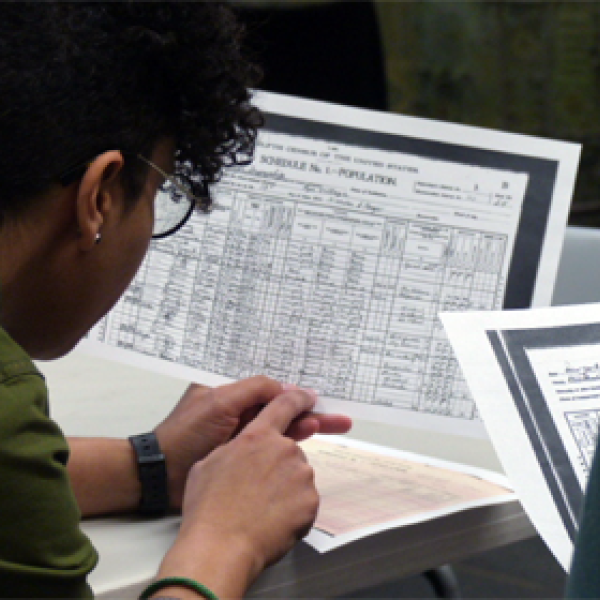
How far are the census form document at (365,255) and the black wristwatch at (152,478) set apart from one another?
94 mm

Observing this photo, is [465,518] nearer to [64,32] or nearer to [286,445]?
[286,445]

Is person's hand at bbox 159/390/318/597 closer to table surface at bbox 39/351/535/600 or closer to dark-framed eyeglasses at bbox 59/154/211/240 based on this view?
table surface at bbox 39/351/535/600

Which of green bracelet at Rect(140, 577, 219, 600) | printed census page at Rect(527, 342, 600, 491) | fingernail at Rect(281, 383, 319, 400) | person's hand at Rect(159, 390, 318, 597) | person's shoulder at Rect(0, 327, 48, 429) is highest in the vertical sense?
printed census page at Rect(527, 342, 600, 491)

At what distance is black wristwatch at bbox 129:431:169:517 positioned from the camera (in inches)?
34.4

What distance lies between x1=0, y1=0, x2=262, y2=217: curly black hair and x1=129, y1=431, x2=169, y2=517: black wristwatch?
0.25 meters

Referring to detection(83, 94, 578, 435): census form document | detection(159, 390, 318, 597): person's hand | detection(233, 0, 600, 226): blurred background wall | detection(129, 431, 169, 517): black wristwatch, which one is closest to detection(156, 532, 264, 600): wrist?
detection(159, 390, 318, 597): person's hand

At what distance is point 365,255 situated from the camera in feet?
3.10

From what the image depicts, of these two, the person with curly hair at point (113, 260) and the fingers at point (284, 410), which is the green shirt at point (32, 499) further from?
the fingers at point (284, 410)

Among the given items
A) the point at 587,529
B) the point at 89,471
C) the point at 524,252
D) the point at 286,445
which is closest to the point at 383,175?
the point at 524,252

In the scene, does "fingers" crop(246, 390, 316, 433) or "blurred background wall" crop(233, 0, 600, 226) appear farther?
"blurred background wall" crop(233, 0, 600, 226)

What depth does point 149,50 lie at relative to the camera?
2.51 feet

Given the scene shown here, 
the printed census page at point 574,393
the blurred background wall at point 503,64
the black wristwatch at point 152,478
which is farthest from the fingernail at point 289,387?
the blurred background wall at point 503,64

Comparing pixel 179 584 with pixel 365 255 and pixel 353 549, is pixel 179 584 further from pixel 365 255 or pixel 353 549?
pixel 365 255

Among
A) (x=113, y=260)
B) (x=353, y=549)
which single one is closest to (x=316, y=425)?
(x=353, y=549)
